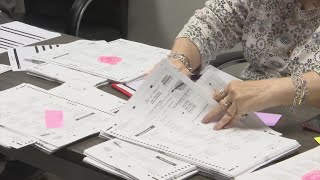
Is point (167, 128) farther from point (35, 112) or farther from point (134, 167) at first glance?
point (35, 112)

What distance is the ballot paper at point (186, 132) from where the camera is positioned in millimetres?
1005

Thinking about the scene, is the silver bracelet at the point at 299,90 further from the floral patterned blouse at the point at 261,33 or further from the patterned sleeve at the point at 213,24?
the patterned sleeve at the point at 213,24

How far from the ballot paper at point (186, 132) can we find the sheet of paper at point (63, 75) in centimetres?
25

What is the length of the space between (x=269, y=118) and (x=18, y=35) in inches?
39.6

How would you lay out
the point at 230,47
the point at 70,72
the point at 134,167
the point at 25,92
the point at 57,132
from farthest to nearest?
the point at 230,47
the point at 70,72
the point at 25,92
the point at 57,132
the point at 134,167

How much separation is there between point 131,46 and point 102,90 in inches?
14.8

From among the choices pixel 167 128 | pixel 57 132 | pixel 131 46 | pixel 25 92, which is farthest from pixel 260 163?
pixel 131 46

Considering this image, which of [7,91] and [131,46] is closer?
[7,91]

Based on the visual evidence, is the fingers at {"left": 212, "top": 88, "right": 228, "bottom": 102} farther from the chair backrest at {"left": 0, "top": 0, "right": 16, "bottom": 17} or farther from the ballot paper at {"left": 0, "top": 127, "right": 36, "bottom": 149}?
the chair backrest at {"left": 0, "top": 0, "right": 16, "bottom": 17}

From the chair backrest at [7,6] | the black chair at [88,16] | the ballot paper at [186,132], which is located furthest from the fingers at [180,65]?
the black chair at [88,16]

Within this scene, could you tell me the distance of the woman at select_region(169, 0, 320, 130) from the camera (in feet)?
3.87

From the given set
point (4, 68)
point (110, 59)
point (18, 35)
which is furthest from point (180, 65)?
point (18, 35)

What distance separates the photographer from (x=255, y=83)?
3.90 ft

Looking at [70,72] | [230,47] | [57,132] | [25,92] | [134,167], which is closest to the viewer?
[134,167]
